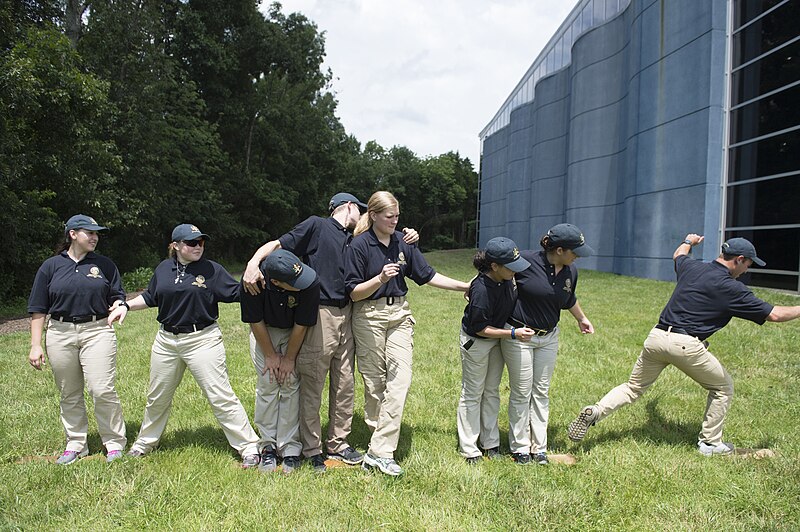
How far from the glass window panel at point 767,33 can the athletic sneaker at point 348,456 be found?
18.1m

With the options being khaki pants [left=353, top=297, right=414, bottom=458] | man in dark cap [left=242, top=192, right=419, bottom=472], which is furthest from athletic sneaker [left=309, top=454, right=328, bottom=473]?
khaki pants [left=353, top=297, right=414, bottom=458]

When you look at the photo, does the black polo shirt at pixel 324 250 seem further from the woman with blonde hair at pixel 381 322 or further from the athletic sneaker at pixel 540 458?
the athletic sneaker at pixel 540 458

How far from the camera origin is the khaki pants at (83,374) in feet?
14.1

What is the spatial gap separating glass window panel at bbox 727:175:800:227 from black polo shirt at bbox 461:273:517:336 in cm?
1540

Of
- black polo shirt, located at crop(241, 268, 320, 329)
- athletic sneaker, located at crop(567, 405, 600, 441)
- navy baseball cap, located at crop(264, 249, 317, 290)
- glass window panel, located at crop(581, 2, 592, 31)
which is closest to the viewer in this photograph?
navy baseball cap, located at crop(264, 249, 317, 290)

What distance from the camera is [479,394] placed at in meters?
4.50

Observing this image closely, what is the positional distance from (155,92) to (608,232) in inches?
855

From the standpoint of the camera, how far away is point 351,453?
14.5 ft

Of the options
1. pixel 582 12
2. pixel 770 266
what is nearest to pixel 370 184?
pixel 582 12

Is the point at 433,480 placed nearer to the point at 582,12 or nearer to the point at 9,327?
the point at 9,327

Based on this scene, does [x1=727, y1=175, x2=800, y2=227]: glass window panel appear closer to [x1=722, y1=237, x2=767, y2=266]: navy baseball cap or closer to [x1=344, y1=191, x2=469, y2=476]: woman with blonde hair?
[x1=722, y1=237, x2=767, y2=266]: navy baseball cap

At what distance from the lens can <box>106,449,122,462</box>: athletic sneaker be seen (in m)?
4.30

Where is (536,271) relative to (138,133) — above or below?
below

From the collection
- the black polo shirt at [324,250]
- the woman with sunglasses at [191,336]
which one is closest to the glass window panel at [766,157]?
the black polo shirt at [324,250]
